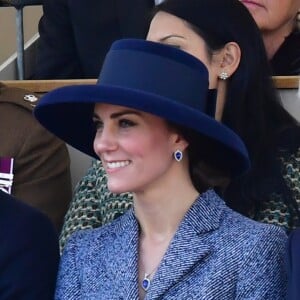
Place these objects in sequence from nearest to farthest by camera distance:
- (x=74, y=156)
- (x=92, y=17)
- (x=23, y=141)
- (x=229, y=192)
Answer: (x=229, y=192) < (x=23, y=141) < (x=74, y=156) < (x=92, y=17)

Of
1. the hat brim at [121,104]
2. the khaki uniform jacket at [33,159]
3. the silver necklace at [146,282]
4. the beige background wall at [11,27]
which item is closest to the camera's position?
the hat brim at [121,104]

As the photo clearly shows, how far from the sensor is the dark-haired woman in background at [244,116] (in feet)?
7.20

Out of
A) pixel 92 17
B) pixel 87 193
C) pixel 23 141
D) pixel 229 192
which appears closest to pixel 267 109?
pixel 229 192

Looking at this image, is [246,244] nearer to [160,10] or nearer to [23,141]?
[160,10]

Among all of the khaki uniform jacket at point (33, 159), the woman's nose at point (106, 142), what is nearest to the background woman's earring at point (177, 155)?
the woman's nose at point (106, 142)

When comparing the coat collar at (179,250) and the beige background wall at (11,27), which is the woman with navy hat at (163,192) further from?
the beige background wall at (11,27)

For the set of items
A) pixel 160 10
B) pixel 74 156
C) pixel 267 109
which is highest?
pixel 160 10

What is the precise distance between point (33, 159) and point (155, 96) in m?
0.87

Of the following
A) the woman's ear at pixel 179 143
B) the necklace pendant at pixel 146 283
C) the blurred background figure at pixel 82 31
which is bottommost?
the necklace pendant at pixel 146 283

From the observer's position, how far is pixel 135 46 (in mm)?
1890

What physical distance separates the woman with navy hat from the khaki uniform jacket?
23.5 inches

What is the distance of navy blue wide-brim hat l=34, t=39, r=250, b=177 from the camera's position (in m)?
1.75

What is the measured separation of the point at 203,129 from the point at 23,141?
2.94ft

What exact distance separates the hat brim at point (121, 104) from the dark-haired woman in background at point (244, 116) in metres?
0.29
